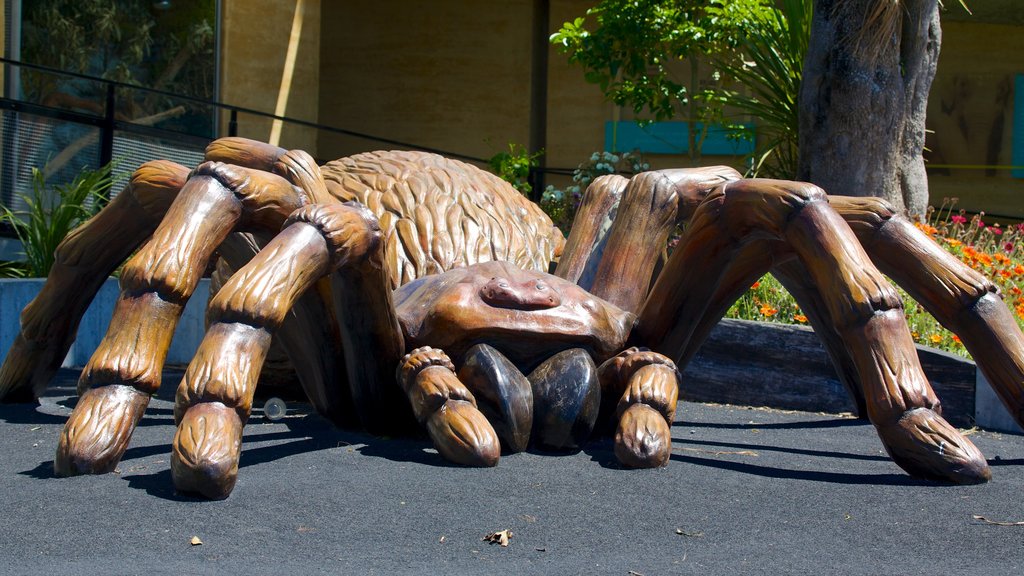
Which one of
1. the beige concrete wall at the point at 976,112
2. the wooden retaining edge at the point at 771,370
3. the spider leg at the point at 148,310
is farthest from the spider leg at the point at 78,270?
the beige concrete wall at the point at 976,112

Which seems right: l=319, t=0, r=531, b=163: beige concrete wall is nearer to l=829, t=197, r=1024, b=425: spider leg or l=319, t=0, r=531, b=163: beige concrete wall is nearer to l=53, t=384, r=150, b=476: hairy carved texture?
l=829, t=197, r=1024, b=425: spider leg

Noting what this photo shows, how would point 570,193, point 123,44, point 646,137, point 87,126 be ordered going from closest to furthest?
point 87,126, point 570,193, point 123,44, point 646,137

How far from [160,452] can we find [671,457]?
1.42 m

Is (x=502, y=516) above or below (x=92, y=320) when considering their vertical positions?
above

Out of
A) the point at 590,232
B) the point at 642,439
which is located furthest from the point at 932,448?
the point at 590,232

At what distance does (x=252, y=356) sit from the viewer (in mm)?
2602

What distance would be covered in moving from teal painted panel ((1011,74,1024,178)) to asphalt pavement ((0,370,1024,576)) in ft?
40.4

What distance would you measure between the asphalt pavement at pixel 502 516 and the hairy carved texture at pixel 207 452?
5cm

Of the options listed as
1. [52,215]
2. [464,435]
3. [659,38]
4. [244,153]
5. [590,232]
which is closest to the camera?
[464,435]

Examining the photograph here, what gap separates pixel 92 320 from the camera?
21.2ft

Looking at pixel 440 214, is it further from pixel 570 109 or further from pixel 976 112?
pixel 976 112

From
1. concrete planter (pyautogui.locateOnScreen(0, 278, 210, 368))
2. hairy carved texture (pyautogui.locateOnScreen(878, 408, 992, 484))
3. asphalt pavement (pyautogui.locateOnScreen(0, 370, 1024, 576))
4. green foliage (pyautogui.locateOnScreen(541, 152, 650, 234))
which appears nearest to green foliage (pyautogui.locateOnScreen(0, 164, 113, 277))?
concrete planter (pyautogui.locateOnScreen(0, 278, 210, 368))

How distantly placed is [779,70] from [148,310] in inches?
279

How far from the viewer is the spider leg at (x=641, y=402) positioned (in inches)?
115
